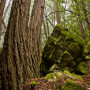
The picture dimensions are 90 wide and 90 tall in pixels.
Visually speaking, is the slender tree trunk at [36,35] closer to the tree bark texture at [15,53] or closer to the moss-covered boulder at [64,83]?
the tree bark texture at [15,53]

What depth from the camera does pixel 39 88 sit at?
90.6 inches

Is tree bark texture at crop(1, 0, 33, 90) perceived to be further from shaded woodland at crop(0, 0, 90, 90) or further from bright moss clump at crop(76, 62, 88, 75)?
bright moss clump at crop(76, 62, 88, 75)

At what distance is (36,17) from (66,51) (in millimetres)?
1780

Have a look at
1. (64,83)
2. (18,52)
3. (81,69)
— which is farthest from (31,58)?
(81,69)

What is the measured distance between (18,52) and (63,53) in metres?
2.11

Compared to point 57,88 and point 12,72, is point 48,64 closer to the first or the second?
point 57,88

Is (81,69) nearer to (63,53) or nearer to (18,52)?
(63,53)

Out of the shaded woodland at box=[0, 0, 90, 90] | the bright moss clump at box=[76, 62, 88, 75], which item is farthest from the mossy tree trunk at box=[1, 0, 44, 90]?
the bright moss clump at box=[76, 62, 88, 75]

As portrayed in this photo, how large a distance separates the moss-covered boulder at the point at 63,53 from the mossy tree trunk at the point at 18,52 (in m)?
1.05

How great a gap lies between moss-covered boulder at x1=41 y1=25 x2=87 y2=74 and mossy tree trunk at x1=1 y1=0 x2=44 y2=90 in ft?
3.43

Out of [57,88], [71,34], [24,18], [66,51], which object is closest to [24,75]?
[57,88]

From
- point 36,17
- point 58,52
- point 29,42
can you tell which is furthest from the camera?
point 58,52

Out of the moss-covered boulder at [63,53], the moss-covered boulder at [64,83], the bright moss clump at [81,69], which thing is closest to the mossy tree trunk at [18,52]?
the moss-covered boulder at [64,83]

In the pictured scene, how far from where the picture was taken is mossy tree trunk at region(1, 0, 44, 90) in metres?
2.18
